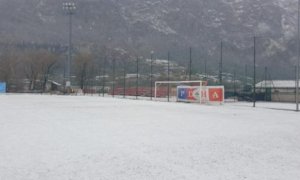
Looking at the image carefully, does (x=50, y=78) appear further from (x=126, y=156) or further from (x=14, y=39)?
(x=126, y=156)

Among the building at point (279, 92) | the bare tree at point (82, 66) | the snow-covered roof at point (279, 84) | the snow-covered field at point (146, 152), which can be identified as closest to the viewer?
the snow-covered field at point (146, 152)

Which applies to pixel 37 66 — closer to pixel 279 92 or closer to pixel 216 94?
pixel 279 92

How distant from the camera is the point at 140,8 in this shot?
14325 cm

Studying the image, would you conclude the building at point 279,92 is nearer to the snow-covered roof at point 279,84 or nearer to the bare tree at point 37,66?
the snow-covered roof at point 279,84

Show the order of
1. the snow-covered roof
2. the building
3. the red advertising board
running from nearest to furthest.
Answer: the red advertising board
the building
the snow-covered roof

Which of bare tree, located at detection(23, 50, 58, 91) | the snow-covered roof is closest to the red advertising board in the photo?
the snow-covered roof

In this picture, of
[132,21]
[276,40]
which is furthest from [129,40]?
[276,40]

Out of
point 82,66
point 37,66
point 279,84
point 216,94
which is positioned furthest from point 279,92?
point 37,66

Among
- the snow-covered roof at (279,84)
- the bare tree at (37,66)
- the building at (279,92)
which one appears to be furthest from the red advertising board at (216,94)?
the bare tree at (37,66)

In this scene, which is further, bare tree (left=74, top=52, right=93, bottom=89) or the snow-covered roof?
bare tree (left=74, top=52, right=93, bottom=89)

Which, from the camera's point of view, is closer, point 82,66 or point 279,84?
point 279,84

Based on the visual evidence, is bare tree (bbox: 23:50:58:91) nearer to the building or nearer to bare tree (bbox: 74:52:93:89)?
bare tree (bbox: 74:52:93:89)

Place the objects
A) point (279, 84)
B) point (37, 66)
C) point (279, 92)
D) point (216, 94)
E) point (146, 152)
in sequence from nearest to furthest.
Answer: point (146, 152), point (216, 94), point (279, 92), point (279, 84), point (37, 66)

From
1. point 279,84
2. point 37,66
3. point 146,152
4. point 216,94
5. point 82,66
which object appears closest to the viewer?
point 146,152
